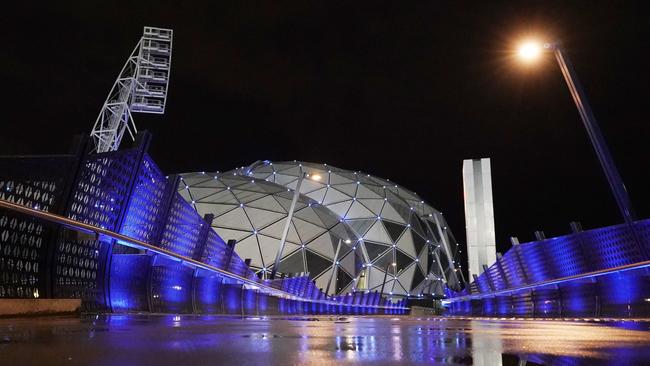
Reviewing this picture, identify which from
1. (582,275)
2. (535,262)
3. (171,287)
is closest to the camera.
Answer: (582,275)

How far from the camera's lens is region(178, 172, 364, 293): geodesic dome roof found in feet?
168

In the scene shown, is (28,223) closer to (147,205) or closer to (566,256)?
→ (147,205)

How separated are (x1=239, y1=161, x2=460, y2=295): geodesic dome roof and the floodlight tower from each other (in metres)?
19.5

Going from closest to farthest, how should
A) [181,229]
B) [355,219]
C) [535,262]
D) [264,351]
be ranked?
[264,351] → [181,229] → [535,262] → [355,219]

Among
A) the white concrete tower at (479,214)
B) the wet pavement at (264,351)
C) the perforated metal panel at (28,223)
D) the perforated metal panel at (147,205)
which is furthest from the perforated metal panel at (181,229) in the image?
A: the white concrete tower at (479,214)

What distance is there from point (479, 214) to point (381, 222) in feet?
43.5

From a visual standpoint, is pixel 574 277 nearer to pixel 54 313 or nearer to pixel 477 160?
pixel 54 313

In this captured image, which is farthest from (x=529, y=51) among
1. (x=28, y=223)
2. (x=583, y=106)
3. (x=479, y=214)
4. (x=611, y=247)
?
(x=479, y=214)

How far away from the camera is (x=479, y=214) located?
60.3 meters

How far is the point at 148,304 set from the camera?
50.9 ft

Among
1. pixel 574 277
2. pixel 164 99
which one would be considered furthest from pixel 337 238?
pixel 574 277

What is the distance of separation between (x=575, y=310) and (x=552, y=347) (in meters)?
14.9

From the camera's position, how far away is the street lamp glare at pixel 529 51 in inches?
667

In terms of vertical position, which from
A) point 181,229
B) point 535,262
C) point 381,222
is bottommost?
point 181,229
